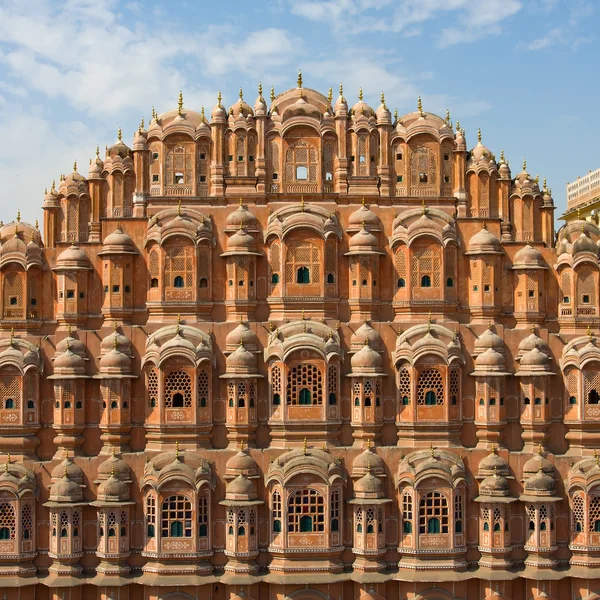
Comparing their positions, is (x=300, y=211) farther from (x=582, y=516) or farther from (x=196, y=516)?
(x=582, y=516)

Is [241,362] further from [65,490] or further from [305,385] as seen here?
[65,490]

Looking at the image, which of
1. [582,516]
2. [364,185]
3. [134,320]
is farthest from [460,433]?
[134,320]

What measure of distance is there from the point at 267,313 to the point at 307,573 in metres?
11.2

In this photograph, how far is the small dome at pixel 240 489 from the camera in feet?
133

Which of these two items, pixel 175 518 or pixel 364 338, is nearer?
pixel 175 518

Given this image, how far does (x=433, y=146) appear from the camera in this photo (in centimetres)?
4500

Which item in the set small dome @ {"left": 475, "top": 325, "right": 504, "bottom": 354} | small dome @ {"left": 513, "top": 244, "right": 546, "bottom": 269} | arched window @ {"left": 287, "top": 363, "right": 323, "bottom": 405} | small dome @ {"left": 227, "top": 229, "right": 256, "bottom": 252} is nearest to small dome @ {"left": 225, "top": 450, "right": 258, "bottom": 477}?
arched window @ {"left": 287, "top": 363, "right": 323, "bottom": 405}

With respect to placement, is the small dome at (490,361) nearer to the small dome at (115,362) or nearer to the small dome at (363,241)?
the small dome at (363,241)

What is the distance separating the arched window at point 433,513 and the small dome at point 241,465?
7.22m

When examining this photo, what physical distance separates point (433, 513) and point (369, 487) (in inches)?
118

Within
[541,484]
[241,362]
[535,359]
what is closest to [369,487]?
[541,484]

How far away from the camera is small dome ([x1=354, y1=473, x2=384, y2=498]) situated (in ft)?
134

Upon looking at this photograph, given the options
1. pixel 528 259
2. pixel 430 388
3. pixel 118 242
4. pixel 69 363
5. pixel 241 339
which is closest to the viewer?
pixel 69 363

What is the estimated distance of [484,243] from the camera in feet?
142
